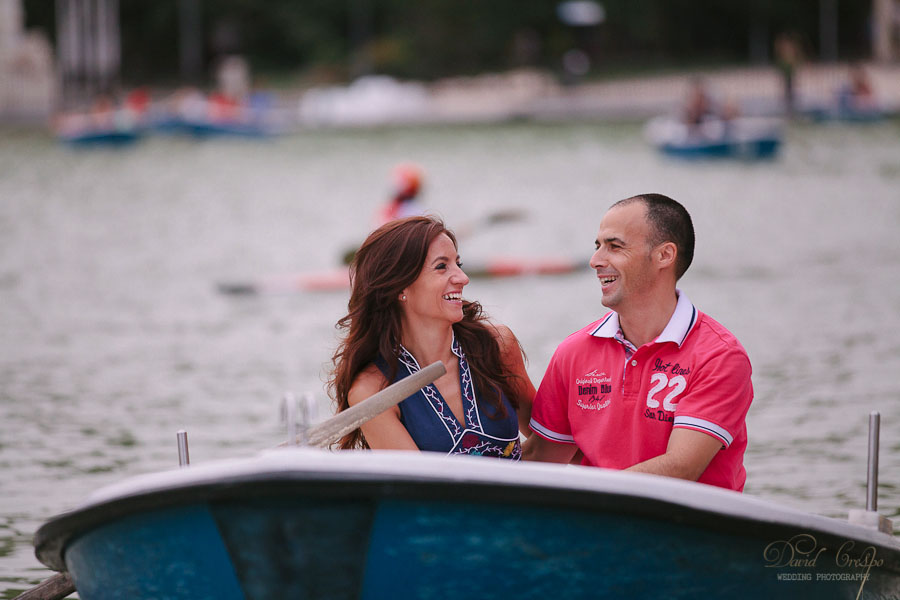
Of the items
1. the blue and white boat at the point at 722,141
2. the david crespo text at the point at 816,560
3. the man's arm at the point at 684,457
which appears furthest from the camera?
the blue and white boat at the point at 722,141

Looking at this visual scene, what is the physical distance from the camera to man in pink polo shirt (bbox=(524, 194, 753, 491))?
3.56 metres

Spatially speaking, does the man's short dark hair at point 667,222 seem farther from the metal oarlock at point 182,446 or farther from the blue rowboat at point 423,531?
the metal oarlock at point 182,446

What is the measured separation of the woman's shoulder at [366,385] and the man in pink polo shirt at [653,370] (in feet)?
1.65

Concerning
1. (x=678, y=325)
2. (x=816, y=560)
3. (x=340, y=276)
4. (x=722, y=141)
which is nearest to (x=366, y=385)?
(x=678, y=325)

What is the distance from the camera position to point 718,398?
3.55 meters

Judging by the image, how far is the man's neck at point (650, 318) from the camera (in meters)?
3.77

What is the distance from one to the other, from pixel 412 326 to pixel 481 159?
25226mm

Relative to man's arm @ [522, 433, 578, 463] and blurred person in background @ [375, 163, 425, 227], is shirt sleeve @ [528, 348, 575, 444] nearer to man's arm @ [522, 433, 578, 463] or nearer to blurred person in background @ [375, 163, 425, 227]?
man's arm @ [522, 433, 578, 463]

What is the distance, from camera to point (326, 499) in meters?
2.97

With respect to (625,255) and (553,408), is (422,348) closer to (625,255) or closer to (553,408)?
(553,408)

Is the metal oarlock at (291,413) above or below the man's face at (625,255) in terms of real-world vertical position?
below

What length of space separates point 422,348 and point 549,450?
1.65 feet

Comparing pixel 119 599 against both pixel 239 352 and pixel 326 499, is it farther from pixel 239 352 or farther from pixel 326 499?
pixel 239 352

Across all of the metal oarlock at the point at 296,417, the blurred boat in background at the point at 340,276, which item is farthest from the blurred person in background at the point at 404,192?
the metal oarlock at the point at 296,417
